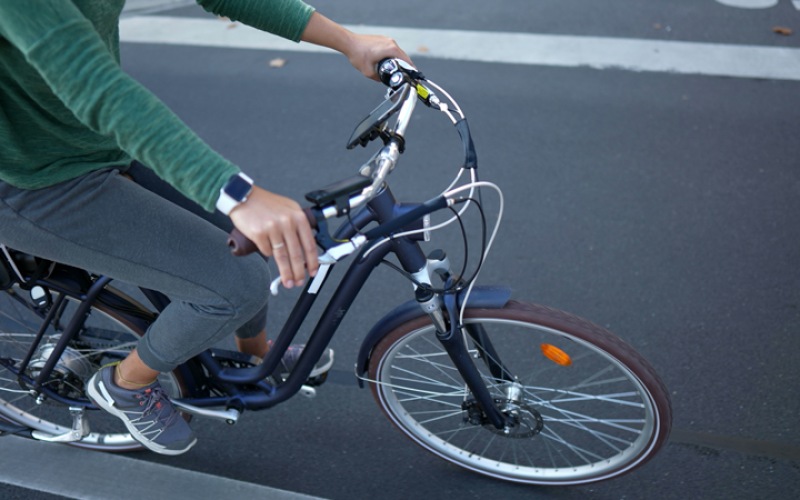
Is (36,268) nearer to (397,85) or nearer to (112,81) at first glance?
(112,81)

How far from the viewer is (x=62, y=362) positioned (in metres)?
2.50

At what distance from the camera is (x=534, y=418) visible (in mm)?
2395

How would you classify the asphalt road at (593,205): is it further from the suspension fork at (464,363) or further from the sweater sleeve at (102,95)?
the sweater sleeve at (102,95)

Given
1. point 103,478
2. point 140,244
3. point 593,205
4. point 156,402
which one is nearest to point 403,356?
point 156,402

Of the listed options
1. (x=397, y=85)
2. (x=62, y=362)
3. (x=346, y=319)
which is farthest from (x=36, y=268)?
(x=346, y=319)

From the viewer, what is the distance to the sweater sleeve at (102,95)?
4.57 ft

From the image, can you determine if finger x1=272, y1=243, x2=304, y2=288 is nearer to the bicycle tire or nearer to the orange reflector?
the orange reflector

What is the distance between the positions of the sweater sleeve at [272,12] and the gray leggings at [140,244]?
59 centimetres

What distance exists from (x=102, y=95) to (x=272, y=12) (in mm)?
818

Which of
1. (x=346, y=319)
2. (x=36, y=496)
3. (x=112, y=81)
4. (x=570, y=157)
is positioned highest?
Answer: (x=112, y=81)

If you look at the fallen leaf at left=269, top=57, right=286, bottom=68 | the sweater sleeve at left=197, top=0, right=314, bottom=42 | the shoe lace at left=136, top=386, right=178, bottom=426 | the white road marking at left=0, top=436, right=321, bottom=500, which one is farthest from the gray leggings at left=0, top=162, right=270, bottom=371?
the fallen leaf at left=269, top=57, right=286, bottom=68

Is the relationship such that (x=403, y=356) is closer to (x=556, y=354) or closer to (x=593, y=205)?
(x=556, y=354)

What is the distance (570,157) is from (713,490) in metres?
2.40

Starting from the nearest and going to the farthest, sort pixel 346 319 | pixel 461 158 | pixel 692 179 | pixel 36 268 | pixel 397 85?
pixel 397 85 → pixel 36 268 → pixel 346 319 → pixel 692 179 → pixel 461 158
